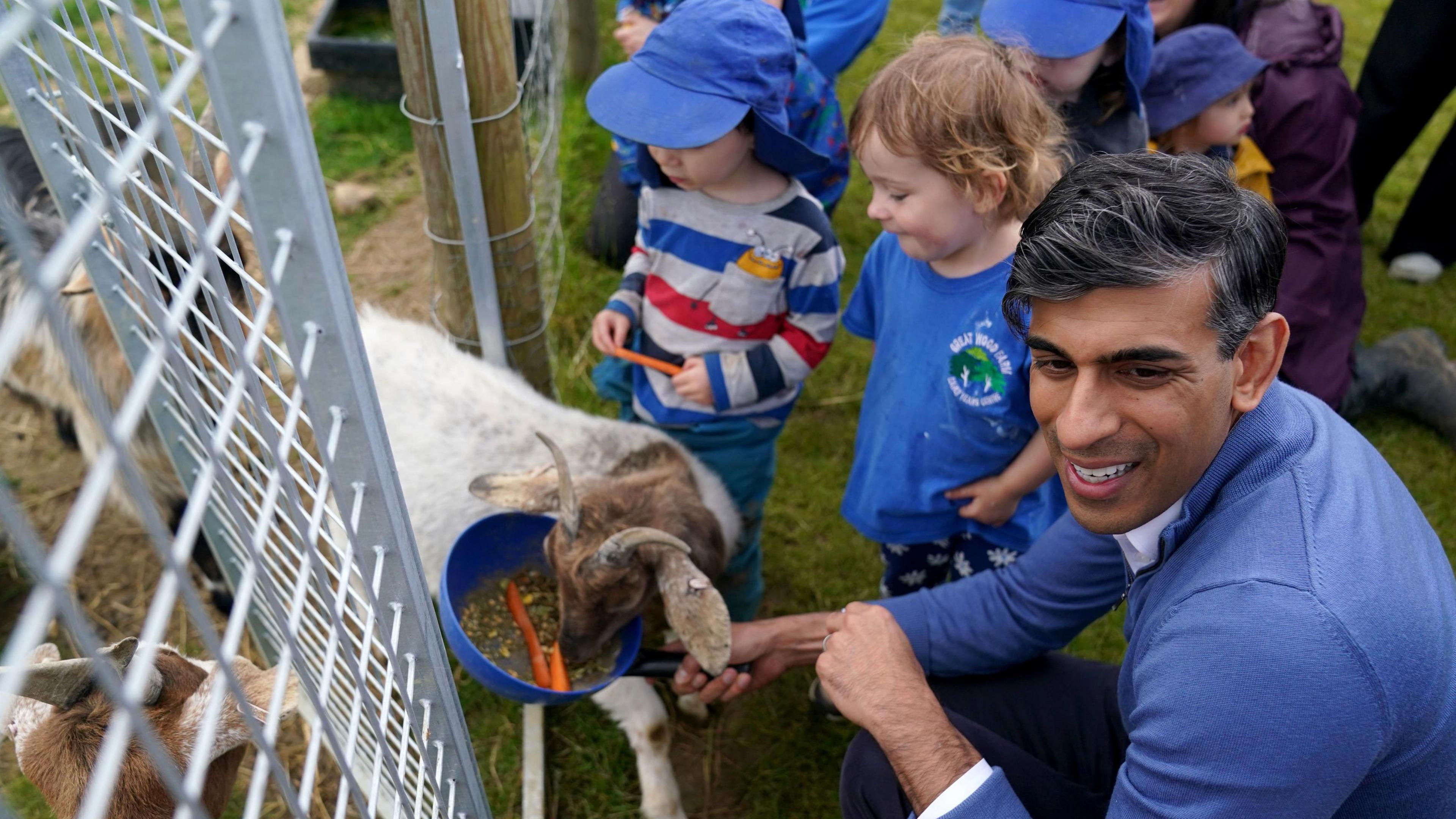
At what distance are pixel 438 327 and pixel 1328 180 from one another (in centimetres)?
324

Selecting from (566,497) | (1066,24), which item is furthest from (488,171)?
(1066,24)

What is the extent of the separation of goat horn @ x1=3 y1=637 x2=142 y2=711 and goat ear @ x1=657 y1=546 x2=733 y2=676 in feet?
3.30

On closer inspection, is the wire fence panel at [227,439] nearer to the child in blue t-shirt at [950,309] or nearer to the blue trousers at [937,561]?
the child in blue t-shirt at [950,309]

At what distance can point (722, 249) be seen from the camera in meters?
2.65

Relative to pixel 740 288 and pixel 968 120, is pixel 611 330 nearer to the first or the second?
pixel 740 288

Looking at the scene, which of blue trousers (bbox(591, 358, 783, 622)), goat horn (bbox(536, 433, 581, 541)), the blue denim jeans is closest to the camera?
goat horn (bbox(536, 433, 581, 541))

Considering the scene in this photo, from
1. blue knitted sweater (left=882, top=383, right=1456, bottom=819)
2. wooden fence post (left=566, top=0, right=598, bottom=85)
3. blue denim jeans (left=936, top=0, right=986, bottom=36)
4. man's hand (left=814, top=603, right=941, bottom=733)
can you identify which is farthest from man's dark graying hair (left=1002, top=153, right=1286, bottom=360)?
wooden fence post (left=566, top=0, right=598, bottom=85)

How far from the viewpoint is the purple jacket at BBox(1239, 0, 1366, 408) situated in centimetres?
345

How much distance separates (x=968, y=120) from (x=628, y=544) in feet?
3.93

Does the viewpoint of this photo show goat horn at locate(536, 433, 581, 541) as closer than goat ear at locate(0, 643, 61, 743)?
No

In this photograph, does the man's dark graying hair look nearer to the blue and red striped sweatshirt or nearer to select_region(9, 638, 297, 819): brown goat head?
the blue and red striped sweatshirt

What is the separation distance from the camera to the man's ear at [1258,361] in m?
1.47

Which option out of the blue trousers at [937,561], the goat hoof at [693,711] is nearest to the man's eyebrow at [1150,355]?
the blue trousers at [937,561]

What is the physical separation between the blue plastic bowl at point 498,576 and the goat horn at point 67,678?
650 millimetres
